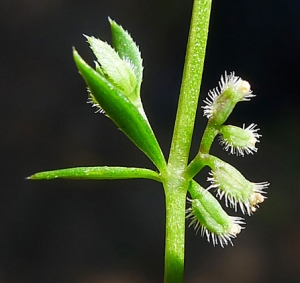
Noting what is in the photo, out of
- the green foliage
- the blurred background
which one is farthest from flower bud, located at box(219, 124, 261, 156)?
the blurred background

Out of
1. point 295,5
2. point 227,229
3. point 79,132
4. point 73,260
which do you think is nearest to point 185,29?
point 295,5

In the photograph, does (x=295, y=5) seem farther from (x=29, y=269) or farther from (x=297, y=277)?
(x=29, y=269)

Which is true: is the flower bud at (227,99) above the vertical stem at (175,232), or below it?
above

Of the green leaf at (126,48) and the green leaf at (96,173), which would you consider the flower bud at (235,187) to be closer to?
the green leaf at (96,173)

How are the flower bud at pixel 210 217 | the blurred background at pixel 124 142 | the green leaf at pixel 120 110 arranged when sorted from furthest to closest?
the blurred background at pixel 124 142 → the flower bud at pixel 210 217 → the green leaf at pixel 120 110

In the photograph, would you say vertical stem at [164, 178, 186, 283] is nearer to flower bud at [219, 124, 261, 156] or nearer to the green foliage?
the green foliage

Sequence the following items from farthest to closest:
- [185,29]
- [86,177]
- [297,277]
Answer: [185,29] < [297,277] < [86,177]

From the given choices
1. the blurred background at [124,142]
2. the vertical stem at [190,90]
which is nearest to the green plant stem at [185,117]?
the vertical stem at [190,90]

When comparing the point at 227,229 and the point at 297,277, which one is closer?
the point at 227,229
